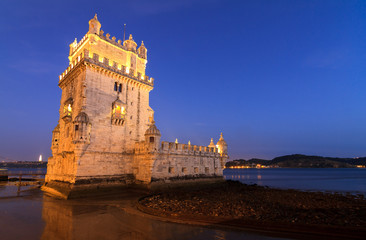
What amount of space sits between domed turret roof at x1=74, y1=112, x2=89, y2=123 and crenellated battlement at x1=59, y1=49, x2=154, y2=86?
5.84 m

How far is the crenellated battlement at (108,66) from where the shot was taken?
22.4m

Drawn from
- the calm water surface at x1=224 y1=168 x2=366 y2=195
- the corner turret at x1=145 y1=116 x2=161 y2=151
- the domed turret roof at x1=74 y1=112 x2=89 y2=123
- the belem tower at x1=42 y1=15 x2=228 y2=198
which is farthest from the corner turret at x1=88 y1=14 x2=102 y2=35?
the calm water surface at x1=224 y1=168 x2=366 y2=195

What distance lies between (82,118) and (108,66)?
7033 millimetres

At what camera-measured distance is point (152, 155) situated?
→ 22.9 m

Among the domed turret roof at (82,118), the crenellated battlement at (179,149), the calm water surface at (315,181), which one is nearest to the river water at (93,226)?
the domed turret roof at (82,118)

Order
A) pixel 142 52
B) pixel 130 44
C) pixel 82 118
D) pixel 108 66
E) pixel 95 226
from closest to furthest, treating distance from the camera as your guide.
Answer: pixel 95 226 < pixel 82 118 < pixel 108 66 < pixel 130 44 < pixel 142 52

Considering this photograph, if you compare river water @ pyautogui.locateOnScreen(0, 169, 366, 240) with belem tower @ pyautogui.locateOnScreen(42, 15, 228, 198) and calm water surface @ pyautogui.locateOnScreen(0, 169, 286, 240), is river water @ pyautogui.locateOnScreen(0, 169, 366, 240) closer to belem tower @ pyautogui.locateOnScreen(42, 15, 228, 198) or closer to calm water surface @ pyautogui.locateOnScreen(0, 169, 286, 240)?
calm water surface @ pyautogui.locateOnScreen(0, 169, 286, 240)

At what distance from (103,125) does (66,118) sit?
4.69 metres

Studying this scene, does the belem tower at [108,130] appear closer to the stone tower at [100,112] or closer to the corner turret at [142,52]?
the stone tower at [100,112]

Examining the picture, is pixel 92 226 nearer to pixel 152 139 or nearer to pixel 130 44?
pixel 152 139

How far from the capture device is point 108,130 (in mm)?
23312

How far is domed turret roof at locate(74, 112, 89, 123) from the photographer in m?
20.4

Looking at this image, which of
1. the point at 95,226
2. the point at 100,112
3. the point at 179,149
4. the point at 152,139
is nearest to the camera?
the point at 95,226

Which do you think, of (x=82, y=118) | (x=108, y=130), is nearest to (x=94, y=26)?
(x=82, y=118)
